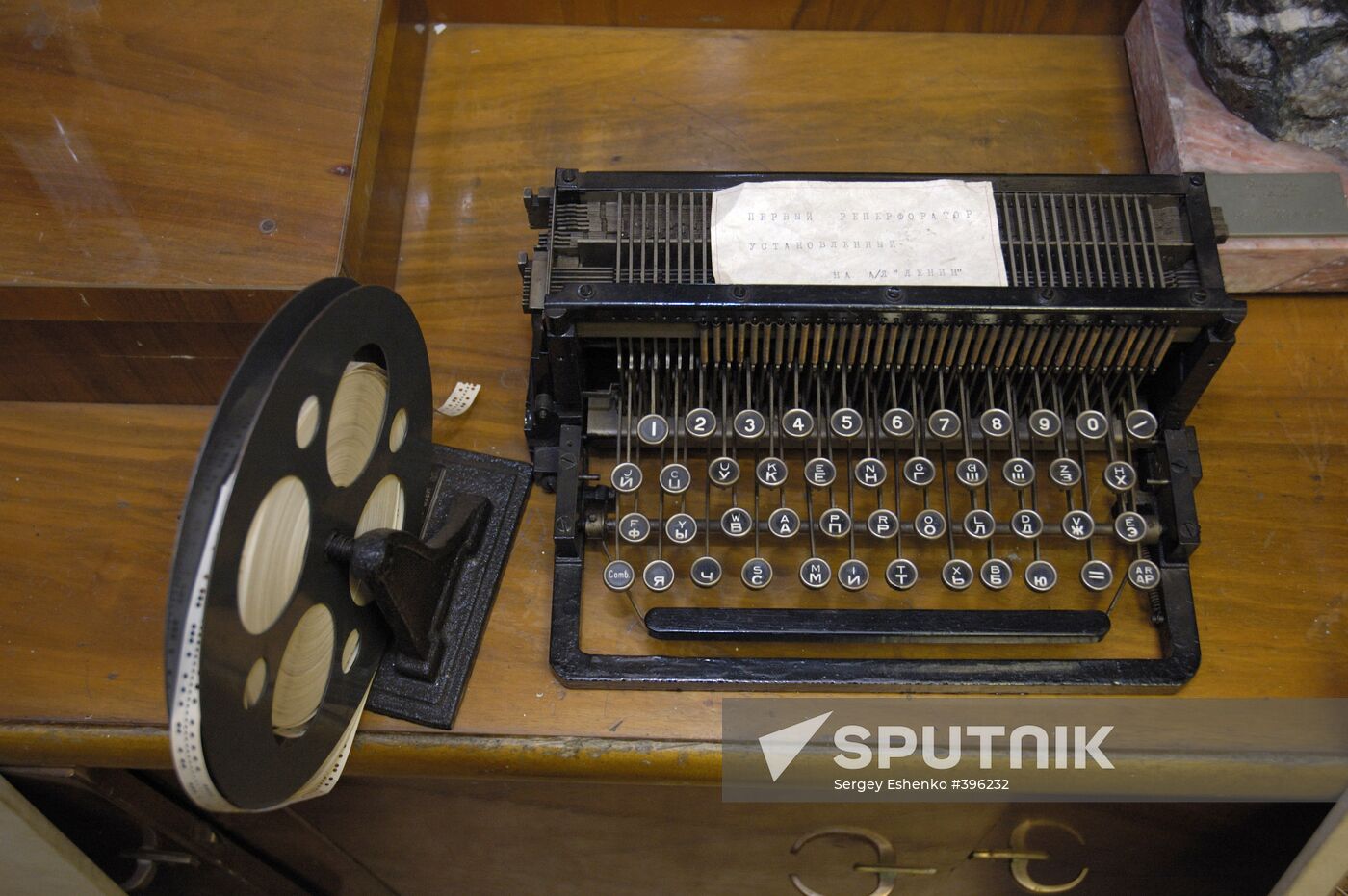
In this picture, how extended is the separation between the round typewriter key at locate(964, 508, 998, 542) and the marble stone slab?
56cm

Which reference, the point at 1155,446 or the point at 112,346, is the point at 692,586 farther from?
the point at 112,346

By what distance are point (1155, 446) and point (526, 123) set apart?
1100mm

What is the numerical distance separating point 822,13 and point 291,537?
1.33m

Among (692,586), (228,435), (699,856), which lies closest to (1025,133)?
(692,586)

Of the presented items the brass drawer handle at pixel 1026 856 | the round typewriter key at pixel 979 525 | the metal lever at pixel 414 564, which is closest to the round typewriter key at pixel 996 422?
the round typewriter key at pixel 979 525

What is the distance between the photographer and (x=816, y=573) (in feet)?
4.73

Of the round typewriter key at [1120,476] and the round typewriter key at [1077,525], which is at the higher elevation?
the round typewriter key at [1120,476]

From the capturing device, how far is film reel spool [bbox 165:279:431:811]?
3.19 ft

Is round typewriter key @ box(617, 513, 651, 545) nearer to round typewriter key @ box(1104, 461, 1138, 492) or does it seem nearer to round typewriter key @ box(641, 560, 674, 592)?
round typewriter key @ box(641, 560, 674, 592)

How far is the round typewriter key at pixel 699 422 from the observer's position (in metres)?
1.49

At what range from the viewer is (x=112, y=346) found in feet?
5.11

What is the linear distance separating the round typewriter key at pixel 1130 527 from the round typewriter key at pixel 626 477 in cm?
62

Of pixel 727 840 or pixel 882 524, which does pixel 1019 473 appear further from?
pixel 727 840
